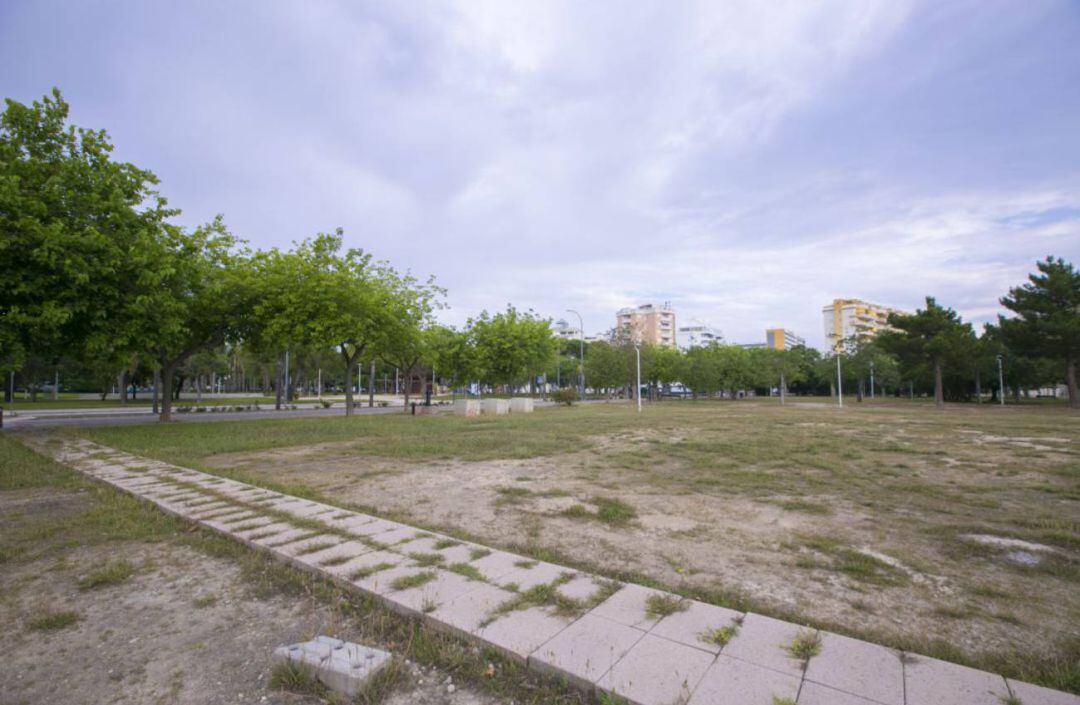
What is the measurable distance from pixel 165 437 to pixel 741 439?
16760mm

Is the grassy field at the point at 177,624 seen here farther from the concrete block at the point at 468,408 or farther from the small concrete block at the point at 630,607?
the concrete block at the point at 468,408

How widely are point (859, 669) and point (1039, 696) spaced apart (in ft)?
2.44

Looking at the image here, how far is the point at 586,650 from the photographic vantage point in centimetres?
278

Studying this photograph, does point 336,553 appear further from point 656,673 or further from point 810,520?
point 810,520

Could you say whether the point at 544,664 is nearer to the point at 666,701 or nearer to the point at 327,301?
the point at 666,701

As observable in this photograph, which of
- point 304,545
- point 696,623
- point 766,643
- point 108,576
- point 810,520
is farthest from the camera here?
point 810,520

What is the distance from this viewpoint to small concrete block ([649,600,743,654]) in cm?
289

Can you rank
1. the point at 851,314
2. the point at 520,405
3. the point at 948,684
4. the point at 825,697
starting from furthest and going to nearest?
the point at 851,314, the point at 520,405, the point at 948,684, the point at 825,697

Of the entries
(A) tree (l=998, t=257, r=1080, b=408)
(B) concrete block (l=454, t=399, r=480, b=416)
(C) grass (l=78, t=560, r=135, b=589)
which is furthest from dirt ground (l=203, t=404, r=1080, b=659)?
(A) tree (l=998, t=257, r=1080, b=408)

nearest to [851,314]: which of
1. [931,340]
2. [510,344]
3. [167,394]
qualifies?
[931,340]

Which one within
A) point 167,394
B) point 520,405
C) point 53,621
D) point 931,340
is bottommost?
point 520,405

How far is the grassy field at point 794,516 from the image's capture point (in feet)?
11.3

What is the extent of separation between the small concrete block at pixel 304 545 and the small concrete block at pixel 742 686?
11.3 feet

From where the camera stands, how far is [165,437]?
48.6 feet
